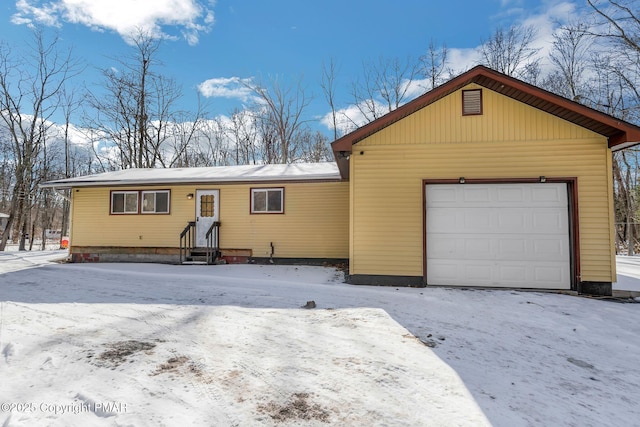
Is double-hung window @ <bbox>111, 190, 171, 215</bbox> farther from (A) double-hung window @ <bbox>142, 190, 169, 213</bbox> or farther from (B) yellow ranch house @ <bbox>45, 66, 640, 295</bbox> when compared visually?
(B) yellow ranch house @ <bbox>45, 66, 640, 295</bbox>

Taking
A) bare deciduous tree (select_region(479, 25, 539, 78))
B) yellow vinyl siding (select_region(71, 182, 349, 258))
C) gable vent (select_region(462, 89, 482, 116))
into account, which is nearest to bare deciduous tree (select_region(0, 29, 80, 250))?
yellow vinyl siding (select_region(71, 182, 349, 258))

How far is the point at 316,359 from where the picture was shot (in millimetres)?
3121

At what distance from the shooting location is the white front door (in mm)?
10180

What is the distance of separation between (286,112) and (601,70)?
1777cm

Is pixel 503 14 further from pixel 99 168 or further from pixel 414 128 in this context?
pixel 99 168

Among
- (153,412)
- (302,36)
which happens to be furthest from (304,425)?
(302,36)

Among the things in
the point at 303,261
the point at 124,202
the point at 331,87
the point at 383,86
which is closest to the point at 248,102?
the point at 331,87

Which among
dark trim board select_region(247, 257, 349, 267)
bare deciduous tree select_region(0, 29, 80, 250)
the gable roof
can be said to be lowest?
dark trim board select_region(247, 257, 349, 267)

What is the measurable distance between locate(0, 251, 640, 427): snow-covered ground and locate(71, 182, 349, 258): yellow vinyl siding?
3888mm

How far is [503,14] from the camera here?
52.7 ft

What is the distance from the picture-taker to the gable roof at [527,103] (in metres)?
5.72

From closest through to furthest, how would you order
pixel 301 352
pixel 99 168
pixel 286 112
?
pixel 301 352, pixel 286 112, pixel 99 168

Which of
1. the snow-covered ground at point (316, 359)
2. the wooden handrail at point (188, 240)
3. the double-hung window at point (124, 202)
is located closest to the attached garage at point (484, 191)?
the snow-covered ground at point (316, 359)

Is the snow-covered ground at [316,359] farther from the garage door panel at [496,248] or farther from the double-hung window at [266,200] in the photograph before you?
the double-hung window at [266,200]
